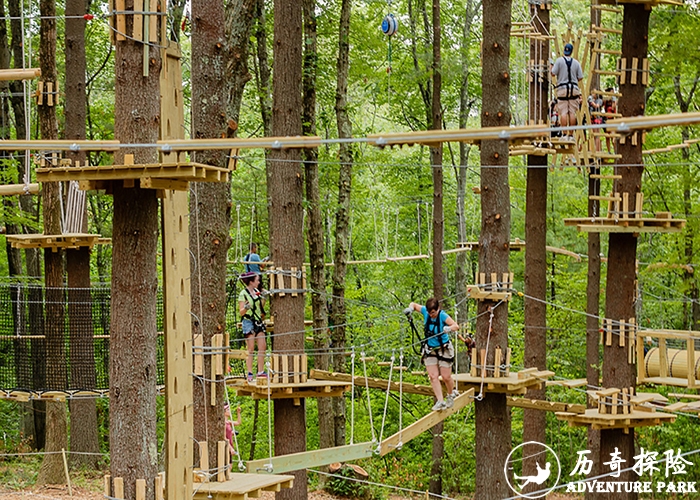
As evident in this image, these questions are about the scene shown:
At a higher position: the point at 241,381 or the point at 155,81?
the point at 155,81

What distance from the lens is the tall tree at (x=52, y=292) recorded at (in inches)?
436

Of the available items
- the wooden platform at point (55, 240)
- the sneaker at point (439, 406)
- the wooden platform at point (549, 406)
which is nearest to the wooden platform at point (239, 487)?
the sneaker at point (439, 406)

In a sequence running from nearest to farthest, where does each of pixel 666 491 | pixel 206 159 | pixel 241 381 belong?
pixel 206 159 < pixel 241 381 < pixel 666 491

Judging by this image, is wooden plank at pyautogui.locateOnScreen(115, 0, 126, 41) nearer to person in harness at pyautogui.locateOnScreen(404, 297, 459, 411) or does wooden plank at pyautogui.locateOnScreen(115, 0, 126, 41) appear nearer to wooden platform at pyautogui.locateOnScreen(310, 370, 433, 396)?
person in harness at pyautogui.locateOnScreen(404, 297, 459, 411)

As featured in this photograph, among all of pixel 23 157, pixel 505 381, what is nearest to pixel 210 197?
pixel 505 381

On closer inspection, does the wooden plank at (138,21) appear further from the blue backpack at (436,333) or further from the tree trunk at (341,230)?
the tree trunk at (341,230)

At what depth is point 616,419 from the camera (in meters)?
10.7

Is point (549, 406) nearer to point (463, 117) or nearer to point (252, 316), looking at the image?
point (252, 316)

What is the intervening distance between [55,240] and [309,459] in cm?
478

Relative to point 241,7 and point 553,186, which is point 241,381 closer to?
point 241,7

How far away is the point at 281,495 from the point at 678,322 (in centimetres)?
1358

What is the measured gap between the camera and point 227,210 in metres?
8.18

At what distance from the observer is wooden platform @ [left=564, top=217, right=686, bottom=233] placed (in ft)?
34.4

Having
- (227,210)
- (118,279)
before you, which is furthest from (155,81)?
(227,210)
